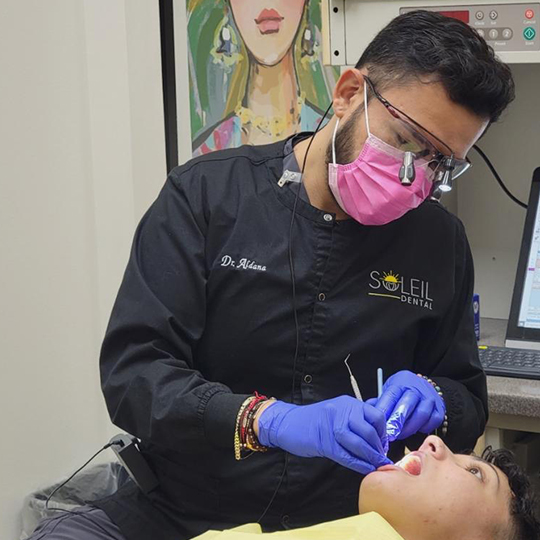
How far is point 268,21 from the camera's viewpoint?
Answer: 2.79 meters

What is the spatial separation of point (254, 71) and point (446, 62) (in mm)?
1373

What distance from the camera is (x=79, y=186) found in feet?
9.17

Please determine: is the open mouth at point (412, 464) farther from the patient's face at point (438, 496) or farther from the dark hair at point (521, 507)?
the dark hair at point (521, 507)

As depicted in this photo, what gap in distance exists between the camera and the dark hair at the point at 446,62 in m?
1.55

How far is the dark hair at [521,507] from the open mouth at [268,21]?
5.34 feet

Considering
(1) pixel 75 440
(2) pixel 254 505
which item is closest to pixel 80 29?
(1) pixel 75 440

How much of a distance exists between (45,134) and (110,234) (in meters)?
0.40

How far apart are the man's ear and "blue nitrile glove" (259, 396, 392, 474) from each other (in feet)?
1.86

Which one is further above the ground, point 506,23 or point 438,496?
point 506,23

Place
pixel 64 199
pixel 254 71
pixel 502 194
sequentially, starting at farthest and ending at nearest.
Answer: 1. pixel 254 71
2. pixel 64 199
3. pixel 502 194

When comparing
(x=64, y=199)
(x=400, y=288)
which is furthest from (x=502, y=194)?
(x=64, y=199)

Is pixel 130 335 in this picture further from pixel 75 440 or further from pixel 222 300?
pixel 75 440

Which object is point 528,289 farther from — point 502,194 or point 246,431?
point 246,431

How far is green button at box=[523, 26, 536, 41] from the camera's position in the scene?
211 centimetres
